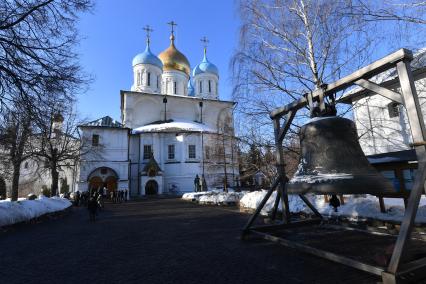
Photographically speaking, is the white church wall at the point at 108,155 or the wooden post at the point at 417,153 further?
the white church wall at the point at 108,155

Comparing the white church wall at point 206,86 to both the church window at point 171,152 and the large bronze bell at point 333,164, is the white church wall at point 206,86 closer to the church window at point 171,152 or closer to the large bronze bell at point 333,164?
the church window at point 171,152

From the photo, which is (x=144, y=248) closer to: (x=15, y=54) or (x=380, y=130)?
(x=15, y=54)

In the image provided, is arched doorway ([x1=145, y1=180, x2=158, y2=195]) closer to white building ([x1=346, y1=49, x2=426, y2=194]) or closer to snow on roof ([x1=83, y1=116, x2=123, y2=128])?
snow on roof ([x1=83, y1=116, x2=123, y2=128])

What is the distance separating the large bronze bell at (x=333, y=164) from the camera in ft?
10.9

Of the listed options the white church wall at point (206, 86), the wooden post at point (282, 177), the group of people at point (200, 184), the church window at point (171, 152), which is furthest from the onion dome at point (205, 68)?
the wooden post at point (282, 177)

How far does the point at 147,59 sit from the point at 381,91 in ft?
161

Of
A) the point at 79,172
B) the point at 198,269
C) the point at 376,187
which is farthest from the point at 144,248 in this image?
the point at 79,172

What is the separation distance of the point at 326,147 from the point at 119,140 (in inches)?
1465

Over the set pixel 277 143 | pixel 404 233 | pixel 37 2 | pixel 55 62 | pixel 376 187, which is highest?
pixel 37 2

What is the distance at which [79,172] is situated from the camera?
116ft

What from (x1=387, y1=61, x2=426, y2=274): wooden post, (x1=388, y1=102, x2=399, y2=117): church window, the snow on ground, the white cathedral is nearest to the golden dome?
the white cathedral

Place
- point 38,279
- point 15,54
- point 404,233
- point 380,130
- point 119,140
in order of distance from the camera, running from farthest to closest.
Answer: point 119,140
point 380,130
point 15,54
point 38,279
point 404,233

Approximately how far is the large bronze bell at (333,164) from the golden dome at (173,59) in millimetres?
51299

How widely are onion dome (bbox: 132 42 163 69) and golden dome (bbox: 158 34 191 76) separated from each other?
283cm
